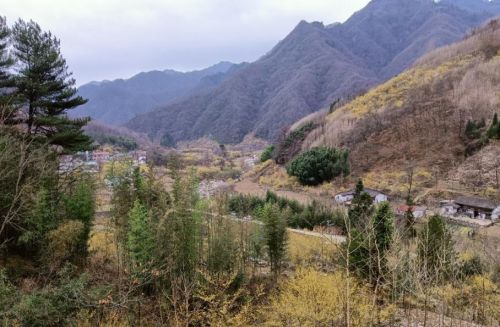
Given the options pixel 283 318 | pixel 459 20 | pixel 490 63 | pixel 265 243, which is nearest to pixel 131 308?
pixel 283 318

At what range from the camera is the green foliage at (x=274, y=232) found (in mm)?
15805

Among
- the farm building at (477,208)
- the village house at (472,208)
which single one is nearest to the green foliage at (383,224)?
the village house at (472,208)

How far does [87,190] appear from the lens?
13016mm

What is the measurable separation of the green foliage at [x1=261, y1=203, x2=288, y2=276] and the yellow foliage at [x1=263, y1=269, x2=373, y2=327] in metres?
3.78

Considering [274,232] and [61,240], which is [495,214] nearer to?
[274,232]

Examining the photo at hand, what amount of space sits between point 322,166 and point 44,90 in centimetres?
3258

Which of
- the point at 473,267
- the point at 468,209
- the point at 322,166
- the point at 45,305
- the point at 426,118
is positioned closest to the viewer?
the point at 45,305

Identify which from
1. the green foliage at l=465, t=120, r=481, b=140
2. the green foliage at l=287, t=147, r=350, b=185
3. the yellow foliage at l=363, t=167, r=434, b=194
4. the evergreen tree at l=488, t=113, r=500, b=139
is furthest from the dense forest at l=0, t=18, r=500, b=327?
the green foliage at l=465, t=120, r=481, b=140

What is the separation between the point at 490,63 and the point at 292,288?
54349mm

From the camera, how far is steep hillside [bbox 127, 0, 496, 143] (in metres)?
134

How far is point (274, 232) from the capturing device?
623 inches

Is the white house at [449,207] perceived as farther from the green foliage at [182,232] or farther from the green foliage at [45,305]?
the green foliage at [45,305]

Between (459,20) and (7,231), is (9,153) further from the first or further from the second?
(459,20)

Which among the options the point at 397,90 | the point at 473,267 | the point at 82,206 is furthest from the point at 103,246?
the point at 397,90
